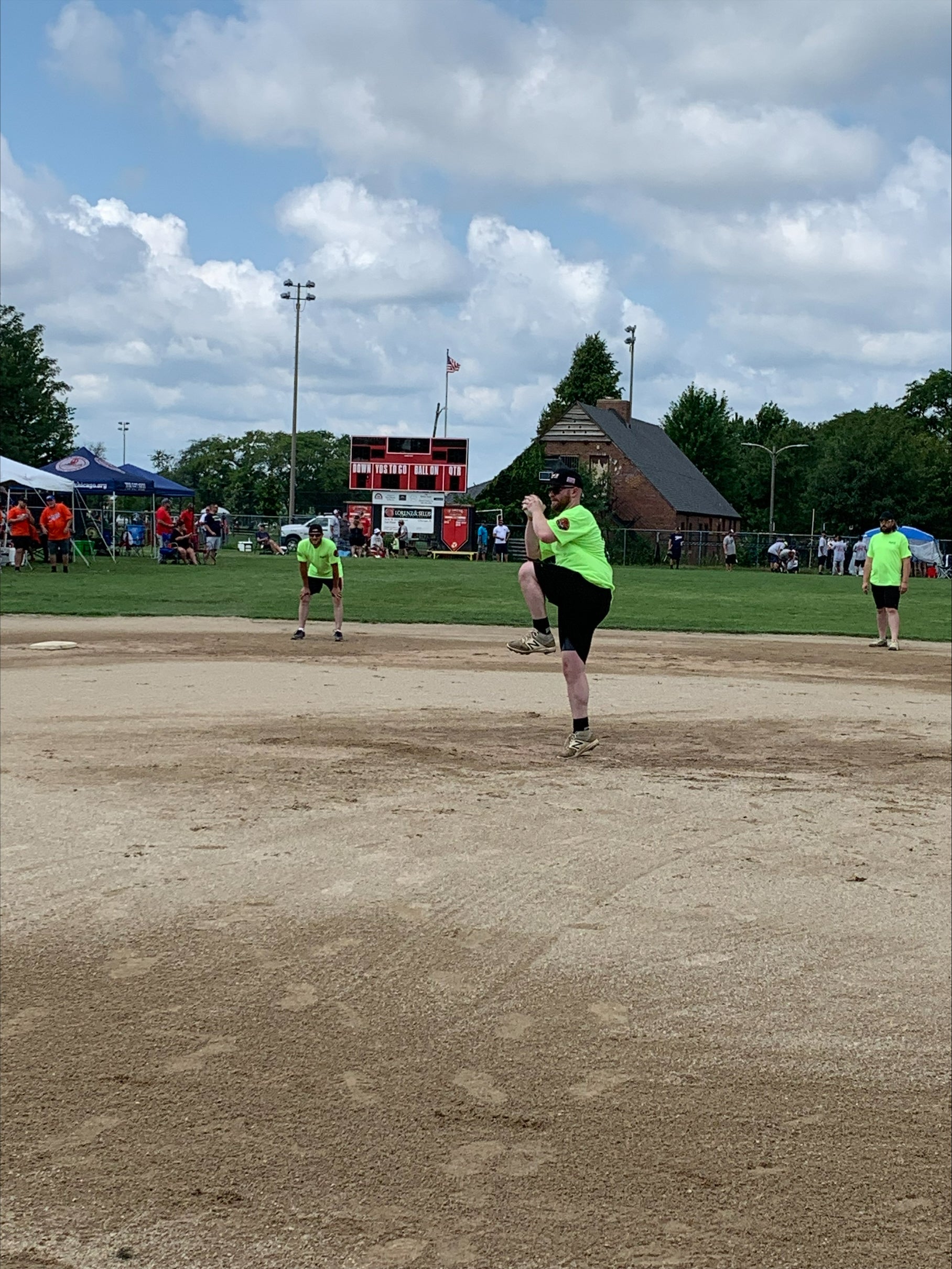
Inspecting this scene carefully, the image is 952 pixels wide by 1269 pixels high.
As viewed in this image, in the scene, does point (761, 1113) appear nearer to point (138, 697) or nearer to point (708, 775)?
point (708, 775)

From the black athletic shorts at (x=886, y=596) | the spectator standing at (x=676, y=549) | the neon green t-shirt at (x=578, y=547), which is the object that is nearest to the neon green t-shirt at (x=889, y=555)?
the black athletic shorts at (x=886, y=596)

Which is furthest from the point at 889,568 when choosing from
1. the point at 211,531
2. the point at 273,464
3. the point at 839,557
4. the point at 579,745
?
the point at 273,464

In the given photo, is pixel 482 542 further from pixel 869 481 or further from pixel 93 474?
pixel 869 481

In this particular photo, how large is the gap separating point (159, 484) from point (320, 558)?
90.4ft

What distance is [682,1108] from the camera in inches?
177

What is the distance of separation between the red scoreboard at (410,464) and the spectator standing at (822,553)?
1611 centimetres

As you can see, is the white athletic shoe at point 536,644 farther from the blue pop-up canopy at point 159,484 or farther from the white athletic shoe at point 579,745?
the blue pop-up canopy at point 159,484

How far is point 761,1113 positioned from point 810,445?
4069 inches

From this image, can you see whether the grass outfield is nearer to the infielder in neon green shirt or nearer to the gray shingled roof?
the infielder in neon green shirt

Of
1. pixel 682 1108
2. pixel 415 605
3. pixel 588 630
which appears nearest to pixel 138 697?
pixel 588 630

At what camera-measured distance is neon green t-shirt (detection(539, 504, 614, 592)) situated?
31.4 feet

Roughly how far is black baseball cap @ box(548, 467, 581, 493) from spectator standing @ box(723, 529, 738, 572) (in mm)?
51100

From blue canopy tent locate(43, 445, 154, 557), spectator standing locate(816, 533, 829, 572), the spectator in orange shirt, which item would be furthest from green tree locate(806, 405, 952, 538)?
the spectator in orange shirt

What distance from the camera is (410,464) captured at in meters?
59.9
